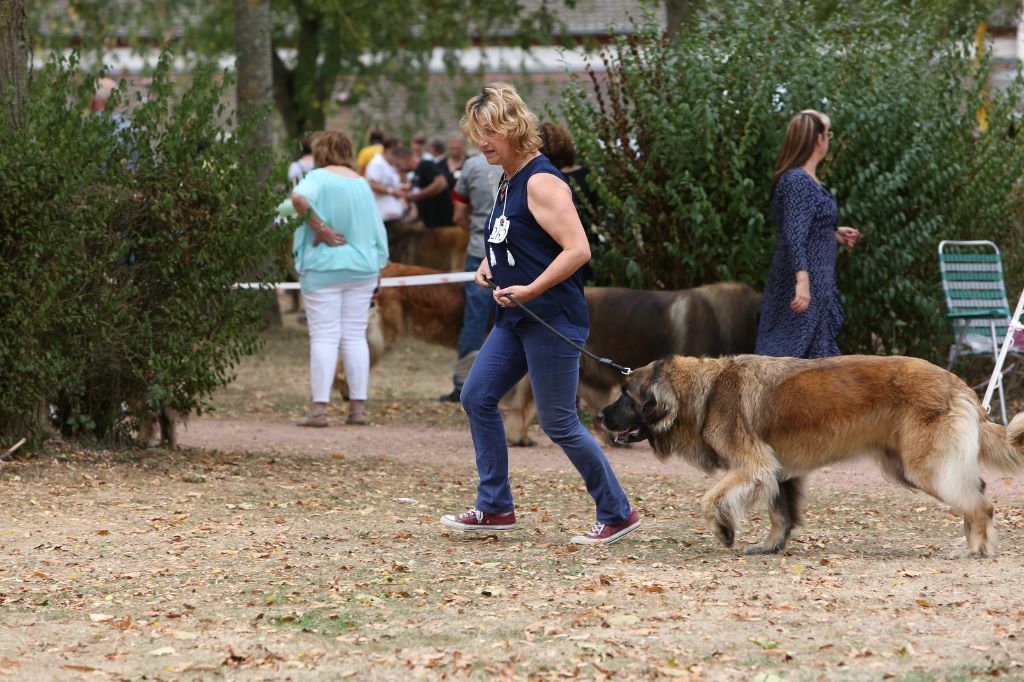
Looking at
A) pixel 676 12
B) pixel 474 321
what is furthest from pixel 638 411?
pixel 676 12

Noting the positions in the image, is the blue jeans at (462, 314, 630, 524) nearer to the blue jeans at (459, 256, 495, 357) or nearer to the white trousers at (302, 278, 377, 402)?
the white trousers at (302, 278, 377, 402)

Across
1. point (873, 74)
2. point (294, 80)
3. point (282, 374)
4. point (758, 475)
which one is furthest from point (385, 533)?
point (294, 80)

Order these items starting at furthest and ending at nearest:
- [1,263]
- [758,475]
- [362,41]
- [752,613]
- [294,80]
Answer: [294,80]
[362,41]
[1,263]
[758,475]
[752,613]

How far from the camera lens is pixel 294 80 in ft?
72.9

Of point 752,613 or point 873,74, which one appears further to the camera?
point 873,74

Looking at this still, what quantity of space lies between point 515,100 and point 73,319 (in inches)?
127

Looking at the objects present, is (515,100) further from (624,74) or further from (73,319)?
(624,74)

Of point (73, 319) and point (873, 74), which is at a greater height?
point (873, 74)

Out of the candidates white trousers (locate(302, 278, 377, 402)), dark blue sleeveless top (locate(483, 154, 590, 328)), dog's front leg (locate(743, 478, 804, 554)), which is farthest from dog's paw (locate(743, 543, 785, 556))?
white trousers (locate(302, 278, 377, 402))

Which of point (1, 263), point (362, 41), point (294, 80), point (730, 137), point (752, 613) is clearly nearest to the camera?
point (752, 613)

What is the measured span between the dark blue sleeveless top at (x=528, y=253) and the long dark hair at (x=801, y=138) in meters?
2.44

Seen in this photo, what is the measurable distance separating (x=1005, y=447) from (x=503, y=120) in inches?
97.3

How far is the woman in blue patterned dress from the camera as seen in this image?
27.2 ft

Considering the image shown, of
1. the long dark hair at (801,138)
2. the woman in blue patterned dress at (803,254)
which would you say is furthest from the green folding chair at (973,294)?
the long dark hair at (801,138)
